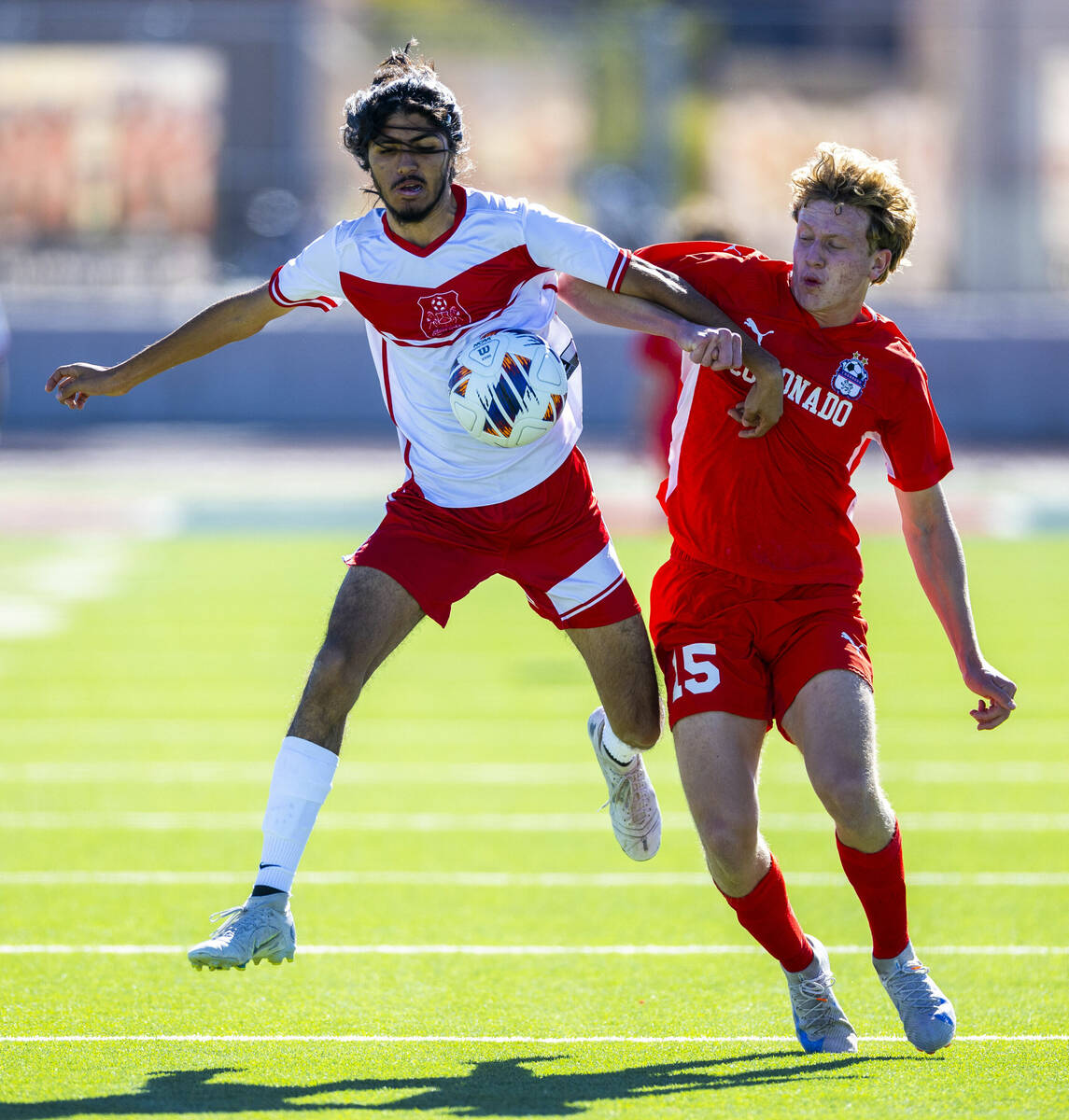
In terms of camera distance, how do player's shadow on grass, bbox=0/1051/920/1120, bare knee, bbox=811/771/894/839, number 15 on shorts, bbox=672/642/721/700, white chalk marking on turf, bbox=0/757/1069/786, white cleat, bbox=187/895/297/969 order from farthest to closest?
1. white chalk marking on turf, bbox=0/757/1069/786
2. number 15 on shorts, bbox=672/642/721/700
3. bare knee, bbox=811/771/894/839
4. white cleat, bbox=187/895/297/969
5. player's shadow on grass, bbox=0/1051/920/1120

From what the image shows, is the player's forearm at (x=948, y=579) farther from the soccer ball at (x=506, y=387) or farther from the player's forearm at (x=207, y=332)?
the player's forearm at (x=207, y=332)

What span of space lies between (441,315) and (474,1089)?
2.09 m

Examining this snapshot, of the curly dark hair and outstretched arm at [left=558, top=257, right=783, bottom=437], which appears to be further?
the curly dark hair

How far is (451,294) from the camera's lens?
5.18m

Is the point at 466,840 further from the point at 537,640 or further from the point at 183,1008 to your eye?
the point at 537,640

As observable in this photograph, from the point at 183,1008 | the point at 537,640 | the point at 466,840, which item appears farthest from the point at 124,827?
the point at 537,640

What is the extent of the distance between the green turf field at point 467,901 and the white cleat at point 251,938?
29cm

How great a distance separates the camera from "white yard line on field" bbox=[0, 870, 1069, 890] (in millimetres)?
7012

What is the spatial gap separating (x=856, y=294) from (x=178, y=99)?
22.3 metres

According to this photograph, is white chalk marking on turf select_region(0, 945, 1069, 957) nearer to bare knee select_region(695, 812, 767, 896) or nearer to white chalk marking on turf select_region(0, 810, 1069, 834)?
bare knee select_region(695, 812, 767, 896)

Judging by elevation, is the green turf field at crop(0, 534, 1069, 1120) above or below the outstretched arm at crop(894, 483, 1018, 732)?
below

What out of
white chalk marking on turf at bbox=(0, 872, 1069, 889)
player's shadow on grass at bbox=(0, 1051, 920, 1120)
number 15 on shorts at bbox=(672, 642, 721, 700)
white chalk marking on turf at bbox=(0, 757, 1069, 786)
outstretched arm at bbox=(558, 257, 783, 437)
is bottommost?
white chalk marking on turf at bbox=(0, 757, 1069, 786)

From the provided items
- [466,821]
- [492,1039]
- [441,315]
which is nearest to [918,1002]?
[492,1039]

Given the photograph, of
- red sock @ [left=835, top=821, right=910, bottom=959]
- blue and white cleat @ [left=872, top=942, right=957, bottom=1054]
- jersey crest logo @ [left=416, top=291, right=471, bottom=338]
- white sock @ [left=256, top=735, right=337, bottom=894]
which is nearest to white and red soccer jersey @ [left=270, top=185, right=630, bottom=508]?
jersey crest logo @ [left=416, top=291, right=471, bottom=338]
